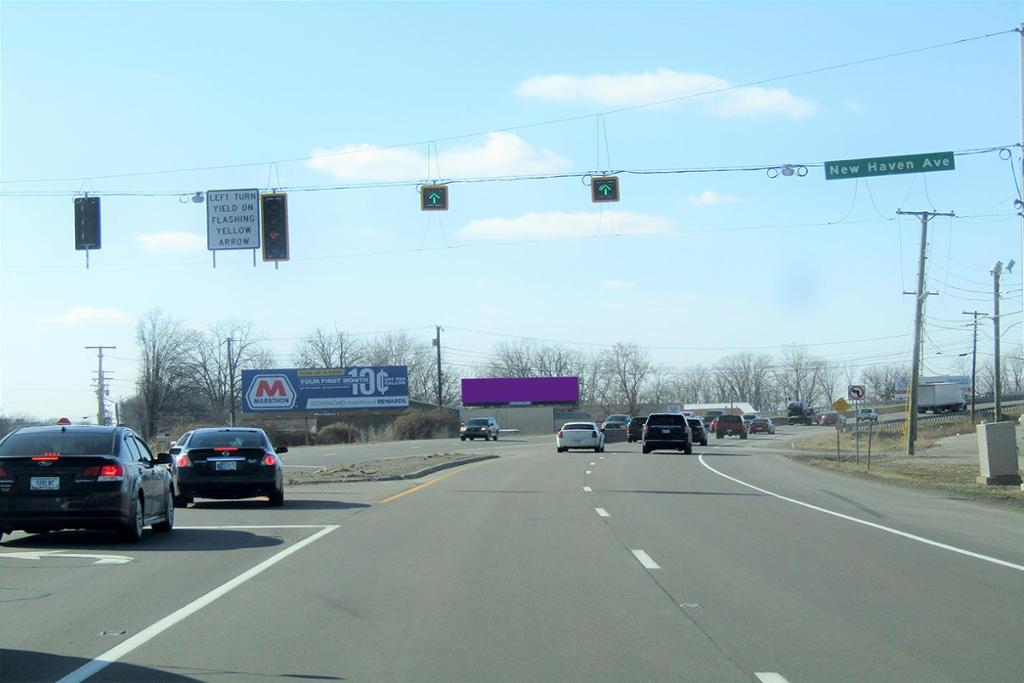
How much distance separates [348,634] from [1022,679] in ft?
16.1

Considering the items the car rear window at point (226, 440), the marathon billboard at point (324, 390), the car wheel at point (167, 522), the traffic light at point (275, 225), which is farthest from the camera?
the marathon billboard at point (324, 390)

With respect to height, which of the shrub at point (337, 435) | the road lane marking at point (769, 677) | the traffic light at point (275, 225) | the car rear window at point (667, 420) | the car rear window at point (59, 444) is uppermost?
the traffic light at point (275, 225)

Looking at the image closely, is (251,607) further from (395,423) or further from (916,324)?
(395,423)

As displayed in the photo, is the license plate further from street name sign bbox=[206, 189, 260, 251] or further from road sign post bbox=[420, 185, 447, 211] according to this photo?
road sign post bbox=[420, 185, 447, 211]

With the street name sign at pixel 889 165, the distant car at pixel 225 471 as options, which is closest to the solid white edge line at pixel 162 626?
the distant car at pixel 225 471

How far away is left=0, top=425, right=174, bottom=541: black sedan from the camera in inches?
542

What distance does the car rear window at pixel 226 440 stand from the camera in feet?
66.6

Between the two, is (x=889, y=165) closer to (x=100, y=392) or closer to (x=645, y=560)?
(x=645, y=560)

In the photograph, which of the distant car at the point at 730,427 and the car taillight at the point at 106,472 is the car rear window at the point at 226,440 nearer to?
the car taillight at the point at 106,472

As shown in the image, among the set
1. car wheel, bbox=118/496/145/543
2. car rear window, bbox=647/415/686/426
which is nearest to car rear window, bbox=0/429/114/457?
car wheel, bbox=118/496/145/543

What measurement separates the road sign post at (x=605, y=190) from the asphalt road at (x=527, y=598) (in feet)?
25.2

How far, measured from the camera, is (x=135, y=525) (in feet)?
47.2

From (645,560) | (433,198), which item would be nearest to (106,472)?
(645,560)

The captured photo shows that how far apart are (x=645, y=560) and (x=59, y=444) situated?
806cm
